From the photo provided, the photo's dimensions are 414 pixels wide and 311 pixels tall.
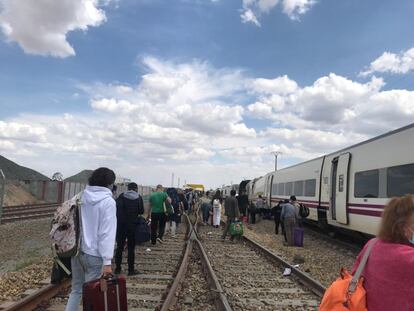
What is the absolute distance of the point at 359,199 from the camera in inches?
527

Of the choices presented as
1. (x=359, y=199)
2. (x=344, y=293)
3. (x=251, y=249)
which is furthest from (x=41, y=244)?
(x=344, y=293)

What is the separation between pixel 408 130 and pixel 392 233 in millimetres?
8618

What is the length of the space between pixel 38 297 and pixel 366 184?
944 centimetres

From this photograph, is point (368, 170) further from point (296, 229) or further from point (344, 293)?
point (344, 293)

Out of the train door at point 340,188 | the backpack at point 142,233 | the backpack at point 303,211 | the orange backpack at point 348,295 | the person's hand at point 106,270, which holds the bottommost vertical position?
the backpack at point 142,233

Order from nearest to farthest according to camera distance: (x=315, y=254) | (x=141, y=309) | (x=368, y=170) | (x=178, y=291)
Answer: (x=141, y=309) → (x=178, y=291) → (x=368, y=170) → (x=315, y=254)

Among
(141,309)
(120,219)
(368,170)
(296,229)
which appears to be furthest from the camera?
(296,229)

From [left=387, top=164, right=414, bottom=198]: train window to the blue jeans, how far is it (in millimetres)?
7851

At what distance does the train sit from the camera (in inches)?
425

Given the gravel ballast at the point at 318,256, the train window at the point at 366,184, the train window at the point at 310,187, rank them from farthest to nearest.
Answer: the train window at the point at 310,187 < the train window at the point at 366,184 < the gravel ballast at the point at 318,256

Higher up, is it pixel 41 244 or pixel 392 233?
pixel 392 233

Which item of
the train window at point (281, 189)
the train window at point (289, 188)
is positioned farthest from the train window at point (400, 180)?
the train window at point (281, 189)

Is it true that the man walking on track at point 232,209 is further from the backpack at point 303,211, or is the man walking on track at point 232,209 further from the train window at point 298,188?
the train window at point 298,188

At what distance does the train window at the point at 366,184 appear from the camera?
1220 centimetres
